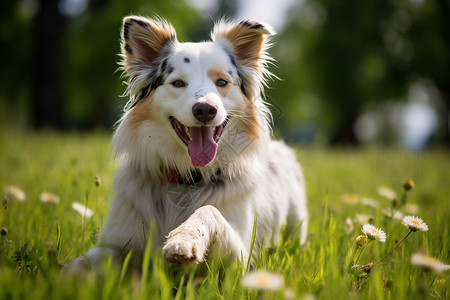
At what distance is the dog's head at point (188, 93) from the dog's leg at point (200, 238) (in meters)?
0.59

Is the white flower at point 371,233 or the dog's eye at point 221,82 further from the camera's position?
the dog's eye at point 221,82

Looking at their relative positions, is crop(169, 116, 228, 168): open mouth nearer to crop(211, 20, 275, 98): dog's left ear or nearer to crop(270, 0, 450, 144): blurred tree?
crop(211, 20, 275, 98): dog's left ear

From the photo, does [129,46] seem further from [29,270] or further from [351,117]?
[351,117]

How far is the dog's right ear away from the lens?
3188mm

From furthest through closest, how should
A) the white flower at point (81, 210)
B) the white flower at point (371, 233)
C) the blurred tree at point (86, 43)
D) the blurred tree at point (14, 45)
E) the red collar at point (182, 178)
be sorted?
the blurred tree at point (14, 45), the blurred tree at point (86, 43), the white flower at point (81, 210), the red collar at point (182, 178), the white flower at point (371, 233)

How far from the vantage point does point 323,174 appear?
7359 mm

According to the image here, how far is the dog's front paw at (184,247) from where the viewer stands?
1.82 metres

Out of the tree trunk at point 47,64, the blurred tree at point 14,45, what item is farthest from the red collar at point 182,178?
the blurred tree at point 14,45

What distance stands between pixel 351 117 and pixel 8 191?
78.1 feet

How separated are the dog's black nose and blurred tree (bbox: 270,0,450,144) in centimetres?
2140

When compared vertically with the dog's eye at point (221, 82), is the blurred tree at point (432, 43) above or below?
above

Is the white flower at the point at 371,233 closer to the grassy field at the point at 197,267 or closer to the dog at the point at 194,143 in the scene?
the grassy field at the point at 197,267

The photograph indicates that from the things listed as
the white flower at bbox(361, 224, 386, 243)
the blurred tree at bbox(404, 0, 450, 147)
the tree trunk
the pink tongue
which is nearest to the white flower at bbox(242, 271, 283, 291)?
the white flower at bbox(361, 224, 386, 243)

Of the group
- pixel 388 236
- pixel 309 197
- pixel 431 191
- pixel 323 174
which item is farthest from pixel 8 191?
pixel 431 191
